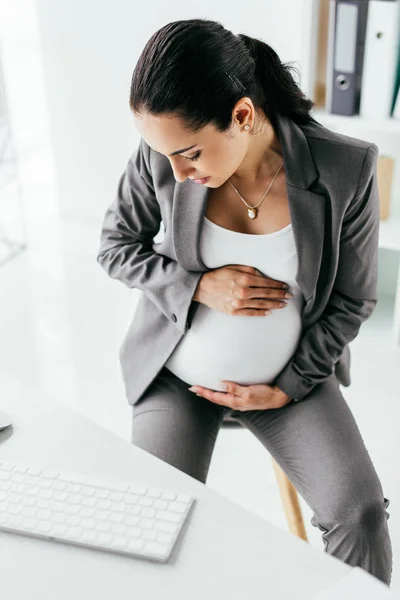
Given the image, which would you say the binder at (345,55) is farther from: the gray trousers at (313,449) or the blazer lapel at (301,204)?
the gray trousers at (313,449)

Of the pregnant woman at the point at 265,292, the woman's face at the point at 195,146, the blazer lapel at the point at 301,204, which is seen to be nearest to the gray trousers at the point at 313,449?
the pregnant woman at the point at 265,292

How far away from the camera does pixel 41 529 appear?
91 cm

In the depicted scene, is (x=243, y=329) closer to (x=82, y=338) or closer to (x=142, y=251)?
(x=142, y=251)

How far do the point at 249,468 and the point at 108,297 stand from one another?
3.32 feet

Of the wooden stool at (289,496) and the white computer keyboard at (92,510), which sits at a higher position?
the white computer keyboard at (92,510)

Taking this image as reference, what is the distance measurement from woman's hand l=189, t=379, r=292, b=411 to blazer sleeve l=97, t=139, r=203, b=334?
0.46 feet

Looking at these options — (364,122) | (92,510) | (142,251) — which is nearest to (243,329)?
(142,251)

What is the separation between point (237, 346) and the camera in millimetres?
1365

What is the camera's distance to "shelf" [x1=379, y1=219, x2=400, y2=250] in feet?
7.46

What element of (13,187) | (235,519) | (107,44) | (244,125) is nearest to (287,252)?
(244,125)

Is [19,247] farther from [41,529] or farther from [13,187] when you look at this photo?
[41,529]

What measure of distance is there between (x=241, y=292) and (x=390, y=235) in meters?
1.15

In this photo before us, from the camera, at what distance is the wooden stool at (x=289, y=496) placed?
148 cm

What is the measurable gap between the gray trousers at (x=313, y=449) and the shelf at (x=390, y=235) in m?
0.94
